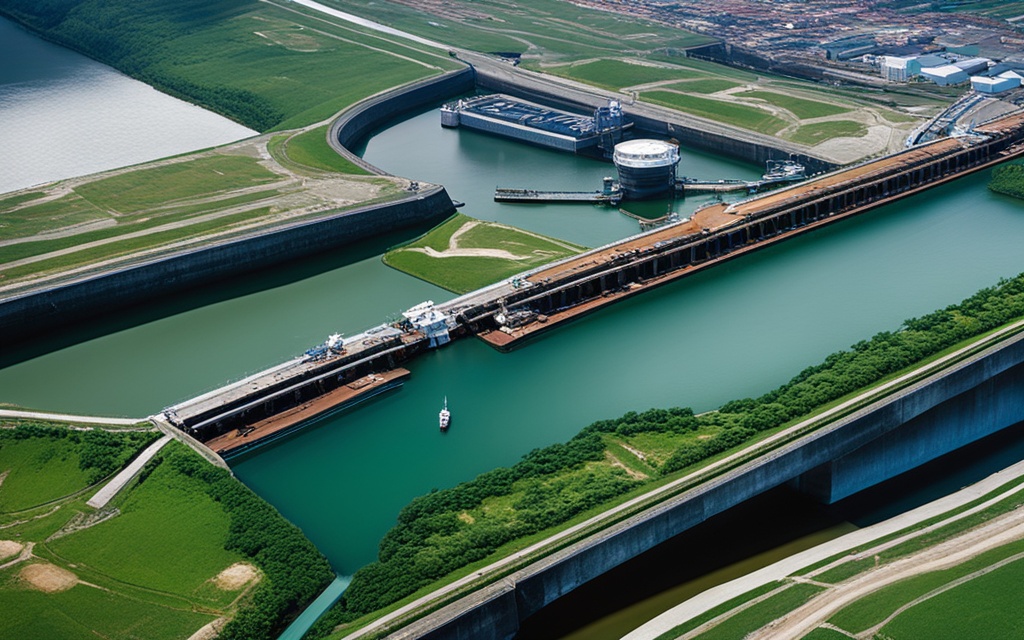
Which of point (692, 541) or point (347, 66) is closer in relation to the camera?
point (692, 541)

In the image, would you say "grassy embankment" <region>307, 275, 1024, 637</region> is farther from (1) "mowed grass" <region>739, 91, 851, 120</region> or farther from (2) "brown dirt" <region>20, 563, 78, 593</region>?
(1) "mowed grass" <region>739, 91, 851, 120</region>

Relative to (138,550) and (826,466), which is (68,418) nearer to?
(138,550)

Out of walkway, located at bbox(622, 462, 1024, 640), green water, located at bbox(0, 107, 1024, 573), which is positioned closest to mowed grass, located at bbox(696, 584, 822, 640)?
walkway, located at bbox(622, 462, 1024, 640)

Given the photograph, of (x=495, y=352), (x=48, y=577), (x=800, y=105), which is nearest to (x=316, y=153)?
(x=495, y=352)

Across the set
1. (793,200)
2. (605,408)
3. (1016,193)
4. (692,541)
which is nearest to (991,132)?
(1016,193)

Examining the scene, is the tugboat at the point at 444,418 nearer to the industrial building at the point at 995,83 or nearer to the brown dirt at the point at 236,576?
the brown dirt at the point at 236,576

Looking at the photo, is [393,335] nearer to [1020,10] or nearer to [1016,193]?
[1016,193]

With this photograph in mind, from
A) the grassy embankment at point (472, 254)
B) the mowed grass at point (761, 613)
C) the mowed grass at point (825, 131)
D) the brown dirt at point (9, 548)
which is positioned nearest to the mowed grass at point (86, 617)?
the brown dirt at point (9, 548)
